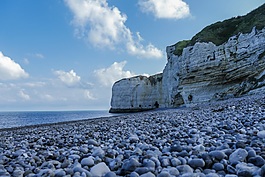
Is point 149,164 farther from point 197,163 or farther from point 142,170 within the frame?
point 197,163

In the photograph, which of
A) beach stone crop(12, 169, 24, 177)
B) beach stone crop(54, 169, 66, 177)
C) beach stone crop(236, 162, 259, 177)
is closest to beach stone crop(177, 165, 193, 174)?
beach stone crop(236, 162, 259, 177)

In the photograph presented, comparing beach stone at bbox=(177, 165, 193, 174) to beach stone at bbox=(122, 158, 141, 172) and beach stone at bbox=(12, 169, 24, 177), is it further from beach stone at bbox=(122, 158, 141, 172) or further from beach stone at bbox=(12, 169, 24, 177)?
beach stone at bbox=(12, 169, 24, 177)

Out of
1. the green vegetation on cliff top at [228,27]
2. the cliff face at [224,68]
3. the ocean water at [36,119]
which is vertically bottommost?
the ocean water at [36,119]

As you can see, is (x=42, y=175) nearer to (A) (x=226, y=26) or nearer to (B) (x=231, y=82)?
(B) (x=231, y=82)

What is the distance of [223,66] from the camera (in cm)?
2483

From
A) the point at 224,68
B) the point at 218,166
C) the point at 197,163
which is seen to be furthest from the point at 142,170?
the point at 224,68

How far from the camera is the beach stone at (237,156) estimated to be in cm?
232

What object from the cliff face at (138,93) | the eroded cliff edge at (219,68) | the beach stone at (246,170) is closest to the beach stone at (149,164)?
the beach stone at (246,170)

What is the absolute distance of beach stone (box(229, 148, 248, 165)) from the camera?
2323 mm

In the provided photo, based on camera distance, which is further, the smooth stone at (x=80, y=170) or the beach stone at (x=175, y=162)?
the beach stone at (x=175, y=162)

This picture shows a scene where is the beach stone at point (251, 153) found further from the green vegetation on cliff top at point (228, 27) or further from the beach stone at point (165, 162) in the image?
the green vegetation on cliff top at point (228, 27)

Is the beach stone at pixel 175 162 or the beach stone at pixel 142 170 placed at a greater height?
the beach stone at pixel 175 162

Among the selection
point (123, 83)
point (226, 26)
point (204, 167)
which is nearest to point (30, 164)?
point (204, 167)

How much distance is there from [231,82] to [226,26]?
444 inches
